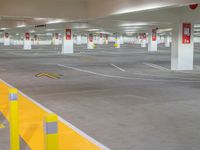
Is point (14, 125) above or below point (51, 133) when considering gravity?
below

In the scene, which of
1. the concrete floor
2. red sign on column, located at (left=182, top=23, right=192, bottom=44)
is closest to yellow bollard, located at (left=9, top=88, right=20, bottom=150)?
the concrete floor

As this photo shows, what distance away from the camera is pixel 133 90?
13.8 m

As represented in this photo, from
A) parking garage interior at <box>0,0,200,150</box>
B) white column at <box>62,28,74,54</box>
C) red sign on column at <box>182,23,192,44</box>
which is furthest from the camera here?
white column at <box>62,28,74,54</box>

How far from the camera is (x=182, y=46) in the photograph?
22.8m

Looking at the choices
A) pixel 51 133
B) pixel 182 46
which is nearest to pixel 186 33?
pixel 182 46

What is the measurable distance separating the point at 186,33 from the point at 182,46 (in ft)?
2.99

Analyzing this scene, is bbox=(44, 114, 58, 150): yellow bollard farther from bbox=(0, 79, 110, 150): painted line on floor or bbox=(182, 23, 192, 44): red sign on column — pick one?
bbox=(182, 23, 192, 44): red sign on column

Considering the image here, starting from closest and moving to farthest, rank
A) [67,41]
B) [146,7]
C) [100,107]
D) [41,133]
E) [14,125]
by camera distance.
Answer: [14,125] < [41,133] < [100,107] < [146,7] < [67,41]

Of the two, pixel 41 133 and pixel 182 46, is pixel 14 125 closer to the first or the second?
pixel 41 133

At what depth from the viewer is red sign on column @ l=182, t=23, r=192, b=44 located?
22.6 m

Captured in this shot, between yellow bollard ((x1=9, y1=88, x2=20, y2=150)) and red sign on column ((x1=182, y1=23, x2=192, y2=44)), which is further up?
red sign on column ((x1=182, y1=23, x2=192, y2=44))

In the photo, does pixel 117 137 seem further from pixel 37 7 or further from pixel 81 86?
pixel 37 7

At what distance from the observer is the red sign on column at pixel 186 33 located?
22.6 m

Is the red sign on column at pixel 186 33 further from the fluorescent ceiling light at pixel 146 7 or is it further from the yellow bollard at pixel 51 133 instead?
the yellow bollard at pixel 51 133
